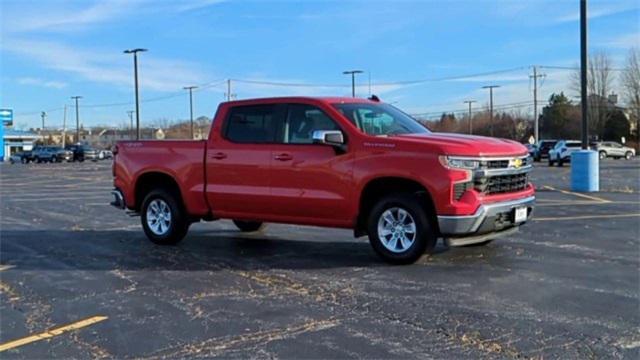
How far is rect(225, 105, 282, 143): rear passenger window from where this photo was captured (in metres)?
8.80

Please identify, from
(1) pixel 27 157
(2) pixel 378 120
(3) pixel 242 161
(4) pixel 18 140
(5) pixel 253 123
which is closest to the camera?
(2) pixel 378 120

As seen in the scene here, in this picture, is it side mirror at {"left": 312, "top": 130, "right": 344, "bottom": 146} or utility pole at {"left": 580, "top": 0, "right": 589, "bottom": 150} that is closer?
side mirror at {"left": 312, "top": 130, "right": 344, "bottom": 146}

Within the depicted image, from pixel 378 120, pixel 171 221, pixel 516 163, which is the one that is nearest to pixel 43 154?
pixel 171 221

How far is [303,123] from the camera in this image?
28.1 ft

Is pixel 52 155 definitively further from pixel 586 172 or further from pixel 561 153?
pixel 586 172

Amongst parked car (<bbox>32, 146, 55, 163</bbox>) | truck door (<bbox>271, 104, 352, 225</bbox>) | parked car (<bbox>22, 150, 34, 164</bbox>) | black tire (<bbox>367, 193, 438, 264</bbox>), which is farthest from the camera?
parked car (<bbox>22, 150, 34, 164</bbox>)

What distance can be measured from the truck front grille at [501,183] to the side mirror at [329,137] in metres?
1.61

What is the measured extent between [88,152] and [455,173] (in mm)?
70196

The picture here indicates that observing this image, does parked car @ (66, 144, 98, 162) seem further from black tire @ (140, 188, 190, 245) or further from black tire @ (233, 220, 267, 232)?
black tire @ (140, 188, 190, 245)

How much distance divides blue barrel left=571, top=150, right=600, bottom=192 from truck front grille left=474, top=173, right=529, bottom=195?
11.2 meters

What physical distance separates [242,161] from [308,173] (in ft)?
3.42

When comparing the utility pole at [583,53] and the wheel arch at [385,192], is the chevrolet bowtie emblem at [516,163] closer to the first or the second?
the wheel arch at [385,192]

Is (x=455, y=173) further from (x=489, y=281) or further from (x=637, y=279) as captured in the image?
(x=637, y=279)

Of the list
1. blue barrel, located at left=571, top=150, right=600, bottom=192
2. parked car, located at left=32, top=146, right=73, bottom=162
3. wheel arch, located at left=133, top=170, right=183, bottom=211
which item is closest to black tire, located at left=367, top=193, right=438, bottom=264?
wheel arch, located at left=133, top=170, right=183, bottom=211
